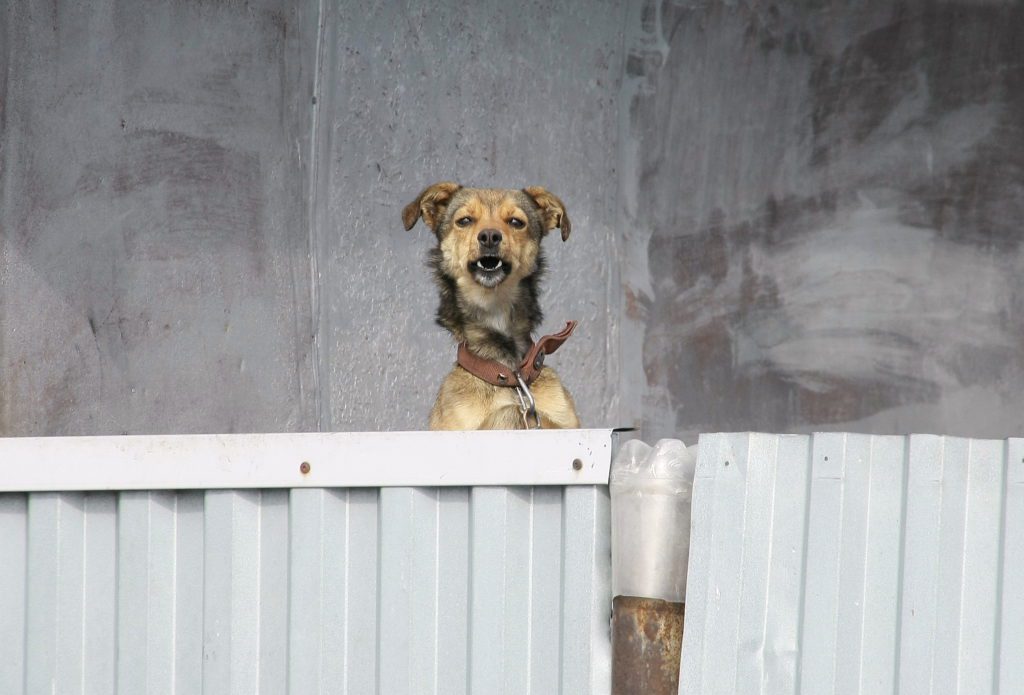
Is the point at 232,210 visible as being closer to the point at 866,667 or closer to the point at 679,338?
the point at 679,338

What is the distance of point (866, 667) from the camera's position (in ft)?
8.95

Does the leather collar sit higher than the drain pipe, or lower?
higher

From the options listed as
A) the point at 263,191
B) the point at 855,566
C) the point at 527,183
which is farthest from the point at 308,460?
the point at 527,183

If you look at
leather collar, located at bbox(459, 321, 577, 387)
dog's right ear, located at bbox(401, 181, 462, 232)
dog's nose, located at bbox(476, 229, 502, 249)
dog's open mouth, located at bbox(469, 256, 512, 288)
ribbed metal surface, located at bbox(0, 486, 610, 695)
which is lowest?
ribbed metal surface, located at bbox(0, 486, 610, 695)

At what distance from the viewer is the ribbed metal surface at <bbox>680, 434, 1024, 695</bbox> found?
8.83ft

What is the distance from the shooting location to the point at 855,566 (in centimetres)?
273

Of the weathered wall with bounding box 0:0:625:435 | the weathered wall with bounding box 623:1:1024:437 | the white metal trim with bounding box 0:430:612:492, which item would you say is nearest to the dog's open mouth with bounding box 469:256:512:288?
the white metal trim with bounding box 0:430:612:492

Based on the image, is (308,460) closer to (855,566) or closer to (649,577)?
(649,577)

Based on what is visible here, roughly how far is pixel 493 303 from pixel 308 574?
63.8 inches

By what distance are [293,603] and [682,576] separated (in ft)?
2.92

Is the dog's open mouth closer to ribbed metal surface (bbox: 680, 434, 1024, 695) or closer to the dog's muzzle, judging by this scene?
the dog's muzzle

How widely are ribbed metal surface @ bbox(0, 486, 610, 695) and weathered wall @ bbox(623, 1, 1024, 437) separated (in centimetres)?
321

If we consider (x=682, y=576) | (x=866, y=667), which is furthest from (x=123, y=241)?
(x=866, y=667)

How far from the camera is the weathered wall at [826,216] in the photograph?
5.93 meters
